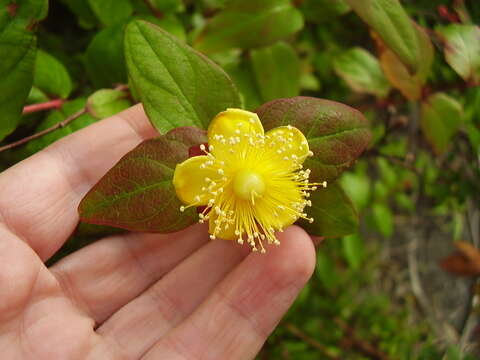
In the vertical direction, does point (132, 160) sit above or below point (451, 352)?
above

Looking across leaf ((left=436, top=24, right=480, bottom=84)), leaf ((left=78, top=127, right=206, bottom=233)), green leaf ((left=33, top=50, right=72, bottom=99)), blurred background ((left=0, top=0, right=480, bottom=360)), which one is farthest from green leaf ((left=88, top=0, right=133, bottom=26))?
leaf ((left=436, top=24, right=480, bottom=84))

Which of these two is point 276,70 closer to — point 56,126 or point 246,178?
point 246,178

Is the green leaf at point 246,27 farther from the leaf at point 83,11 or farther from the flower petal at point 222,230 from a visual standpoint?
the flower petal at point 222,230

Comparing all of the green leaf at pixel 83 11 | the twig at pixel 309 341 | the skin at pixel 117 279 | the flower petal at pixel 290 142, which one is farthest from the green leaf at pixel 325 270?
the green leaf at pixel 83 11

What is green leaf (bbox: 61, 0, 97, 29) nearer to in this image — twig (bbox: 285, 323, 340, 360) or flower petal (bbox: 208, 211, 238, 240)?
flower petal (bbox: 208, 211, 238, 240)

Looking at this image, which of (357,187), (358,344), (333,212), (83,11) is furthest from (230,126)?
(358,344)

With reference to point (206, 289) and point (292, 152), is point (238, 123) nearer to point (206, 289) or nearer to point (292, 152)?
point (292, 152)

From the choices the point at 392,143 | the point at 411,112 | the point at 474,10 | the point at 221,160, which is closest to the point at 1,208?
the point at 221,160
